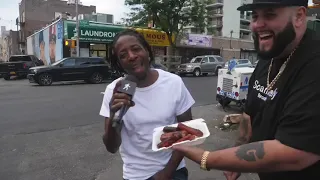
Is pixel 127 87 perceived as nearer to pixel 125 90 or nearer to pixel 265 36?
pixel 125 90

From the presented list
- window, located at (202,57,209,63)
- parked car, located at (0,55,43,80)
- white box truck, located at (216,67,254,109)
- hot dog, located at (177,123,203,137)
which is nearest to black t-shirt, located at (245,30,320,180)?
hot dog, located at (177,123,203,137)

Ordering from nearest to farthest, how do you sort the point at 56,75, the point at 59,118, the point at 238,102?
the point at 59,118, the point at 238,102, the point at 56,75

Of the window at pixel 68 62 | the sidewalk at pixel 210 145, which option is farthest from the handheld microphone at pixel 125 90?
the window at pixel 68 62

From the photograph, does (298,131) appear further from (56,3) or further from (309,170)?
(56,3)

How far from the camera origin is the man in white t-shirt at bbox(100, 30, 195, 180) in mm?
1992

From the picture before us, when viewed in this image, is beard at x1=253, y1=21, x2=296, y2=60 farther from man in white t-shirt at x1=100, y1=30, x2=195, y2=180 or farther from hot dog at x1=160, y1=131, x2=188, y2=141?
man in white t-shirt at x1=100, y1=30, x2=195, y2=180

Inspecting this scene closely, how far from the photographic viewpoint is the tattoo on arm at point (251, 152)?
4.17 ft

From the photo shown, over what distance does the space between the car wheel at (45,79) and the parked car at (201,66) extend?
37.0 ft

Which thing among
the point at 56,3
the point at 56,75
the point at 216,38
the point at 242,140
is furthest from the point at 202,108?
the point at 56,3

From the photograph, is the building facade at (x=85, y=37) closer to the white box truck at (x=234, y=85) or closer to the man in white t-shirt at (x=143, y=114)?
the white box truck at (x=234, y=85)

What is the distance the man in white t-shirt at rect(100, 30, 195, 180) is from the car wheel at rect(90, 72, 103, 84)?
16.8 m

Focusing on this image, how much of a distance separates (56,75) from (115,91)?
1688 cm

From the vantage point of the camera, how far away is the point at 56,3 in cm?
4956

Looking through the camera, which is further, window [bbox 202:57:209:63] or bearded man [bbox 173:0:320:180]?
window [bbox 202:57:209:63]
